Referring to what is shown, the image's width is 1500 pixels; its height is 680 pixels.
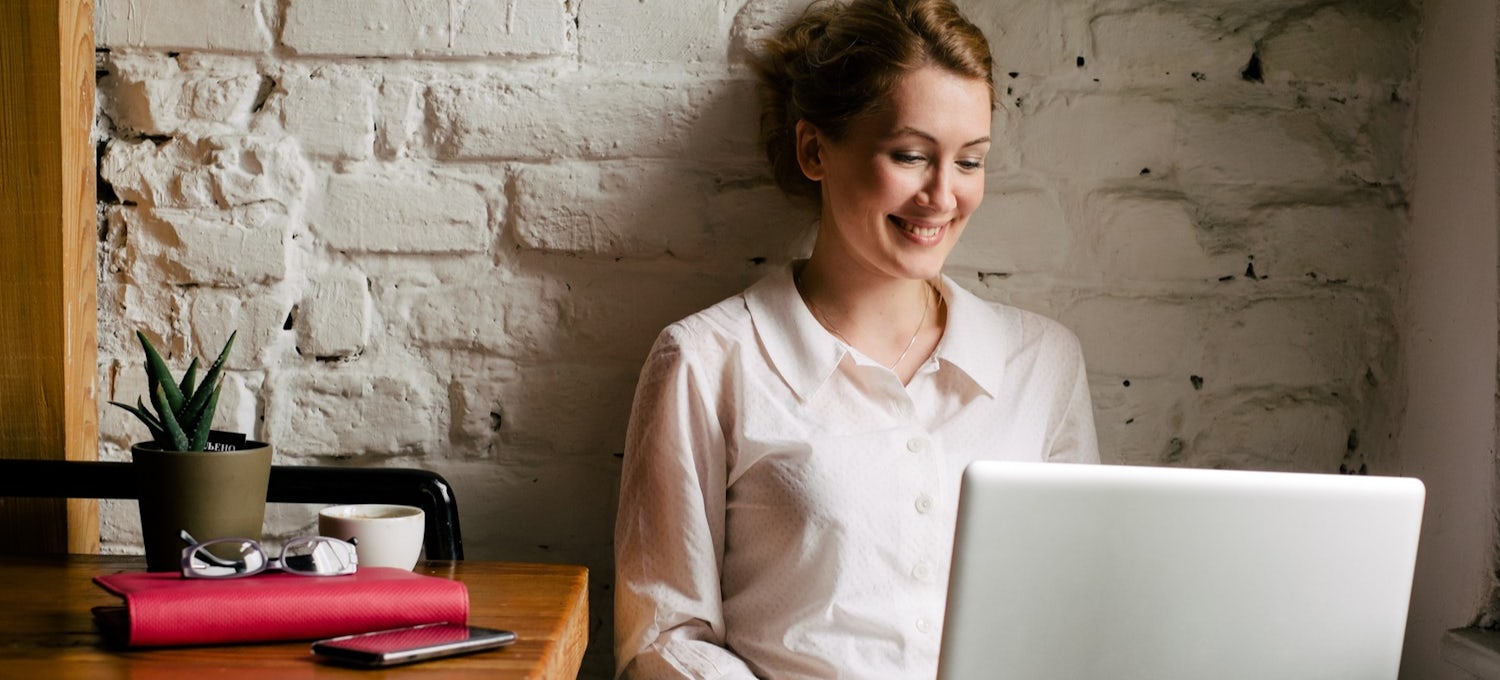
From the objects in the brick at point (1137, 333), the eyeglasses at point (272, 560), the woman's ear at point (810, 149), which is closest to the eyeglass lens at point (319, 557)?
the eyeglasses at point (272, 560)

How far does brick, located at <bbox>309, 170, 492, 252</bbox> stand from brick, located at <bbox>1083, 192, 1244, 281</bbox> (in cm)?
81

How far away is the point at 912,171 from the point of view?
1469 millimetres

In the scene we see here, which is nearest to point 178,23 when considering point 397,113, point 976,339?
point 397,113

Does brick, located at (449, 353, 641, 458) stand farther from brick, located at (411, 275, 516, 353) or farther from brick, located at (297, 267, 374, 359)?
brick, located at (297, 267, 374, 359)

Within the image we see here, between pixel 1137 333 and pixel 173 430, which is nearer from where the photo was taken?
pixel 173 430

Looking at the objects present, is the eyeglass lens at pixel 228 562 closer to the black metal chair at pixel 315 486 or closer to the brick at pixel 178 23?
the black metal chair at pixel 315 486

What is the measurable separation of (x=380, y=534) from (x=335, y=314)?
1.72ft

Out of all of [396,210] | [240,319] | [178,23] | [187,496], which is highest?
[178,23]

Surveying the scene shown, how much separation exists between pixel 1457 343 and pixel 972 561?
0.97 m

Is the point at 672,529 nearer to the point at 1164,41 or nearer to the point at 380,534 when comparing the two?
the point at 380,534

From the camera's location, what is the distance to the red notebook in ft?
3.19

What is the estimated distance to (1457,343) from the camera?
5.07 ft

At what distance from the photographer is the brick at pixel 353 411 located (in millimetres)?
1656

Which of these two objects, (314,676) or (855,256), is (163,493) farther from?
(855,256)
